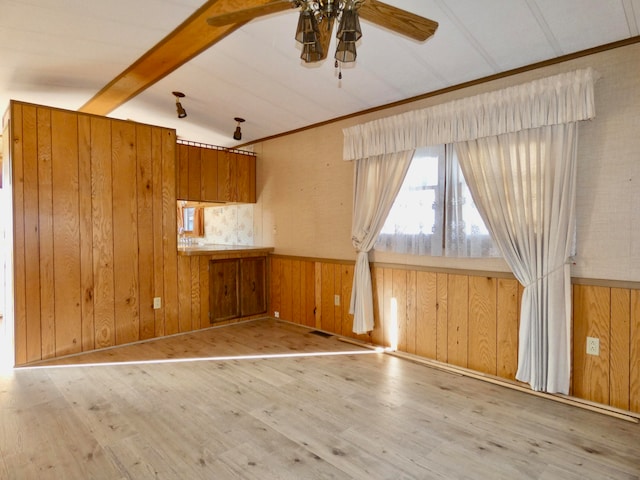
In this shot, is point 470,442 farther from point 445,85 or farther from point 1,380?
point 1,380

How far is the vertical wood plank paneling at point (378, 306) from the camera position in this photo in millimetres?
3613

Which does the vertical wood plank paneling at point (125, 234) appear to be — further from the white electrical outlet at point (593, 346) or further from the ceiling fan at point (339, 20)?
the white electrical outlet at point (593, 346)

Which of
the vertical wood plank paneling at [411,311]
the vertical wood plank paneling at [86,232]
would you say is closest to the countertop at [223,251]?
the vertical wood plank paneling at [86,232]

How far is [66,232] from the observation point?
340 centimetres

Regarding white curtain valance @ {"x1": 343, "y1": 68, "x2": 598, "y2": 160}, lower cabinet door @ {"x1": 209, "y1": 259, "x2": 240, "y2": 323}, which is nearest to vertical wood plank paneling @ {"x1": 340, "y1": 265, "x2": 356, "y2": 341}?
white curtain valance @ {"x1": 343, "y1": 68, "x2": 598, "y2": 160}

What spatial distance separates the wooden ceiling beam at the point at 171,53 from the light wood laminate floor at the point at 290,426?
2.49m

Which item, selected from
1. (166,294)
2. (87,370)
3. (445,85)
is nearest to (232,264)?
(166,294)

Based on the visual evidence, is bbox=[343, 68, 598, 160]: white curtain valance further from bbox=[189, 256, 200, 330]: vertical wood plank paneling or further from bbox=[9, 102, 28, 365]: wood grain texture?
bbox=[9, 102, 28, 365]: wood grain texture

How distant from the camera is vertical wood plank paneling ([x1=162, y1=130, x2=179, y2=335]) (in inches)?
159

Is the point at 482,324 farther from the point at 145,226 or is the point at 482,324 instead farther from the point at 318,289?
the point at 145,226

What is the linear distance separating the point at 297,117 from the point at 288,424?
3060mm

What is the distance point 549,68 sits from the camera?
2584 mm

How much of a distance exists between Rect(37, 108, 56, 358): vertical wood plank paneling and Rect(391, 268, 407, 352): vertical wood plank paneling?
3141 millimetres

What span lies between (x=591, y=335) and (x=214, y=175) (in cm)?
404
